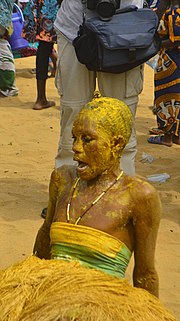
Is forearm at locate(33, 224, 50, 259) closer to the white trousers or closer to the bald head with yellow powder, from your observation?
the bald head with yellow powder

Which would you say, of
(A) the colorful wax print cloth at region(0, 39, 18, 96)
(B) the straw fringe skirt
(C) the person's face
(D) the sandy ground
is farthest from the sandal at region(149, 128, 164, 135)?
(B) the straw fringe skirt

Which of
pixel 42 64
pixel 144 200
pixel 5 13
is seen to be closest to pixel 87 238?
pixel 144 200

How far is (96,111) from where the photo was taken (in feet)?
8.75

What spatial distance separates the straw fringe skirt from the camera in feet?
6.29

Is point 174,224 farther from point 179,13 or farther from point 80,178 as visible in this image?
point 80,178

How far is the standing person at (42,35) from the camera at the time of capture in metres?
8.30

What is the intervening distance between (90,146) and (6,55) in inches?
262

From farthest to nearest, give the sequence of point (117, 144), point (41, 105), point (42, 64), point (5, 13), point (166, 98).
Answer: point (5, 13)
point (41, 105)
point (42, 64)
point (166, 98)
point (117, 144)

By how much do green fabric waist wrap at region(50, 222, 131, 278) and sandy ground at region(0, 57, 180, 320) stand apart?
1423 millimetres

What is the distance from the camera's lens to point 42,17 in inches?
340

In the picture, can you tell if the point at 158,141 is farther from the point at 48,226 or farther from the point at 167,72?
the point at 48,226

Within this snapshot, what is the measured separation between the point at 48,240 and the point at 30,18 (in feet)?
22.3

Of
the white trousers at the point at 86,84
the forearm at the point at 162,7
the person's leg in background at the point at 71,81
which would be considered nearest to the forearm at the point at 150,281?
the white trousers at the point at 86,84

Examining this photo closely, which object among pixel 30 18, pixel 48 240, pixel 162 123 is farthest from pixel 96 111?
pixel 30 18
